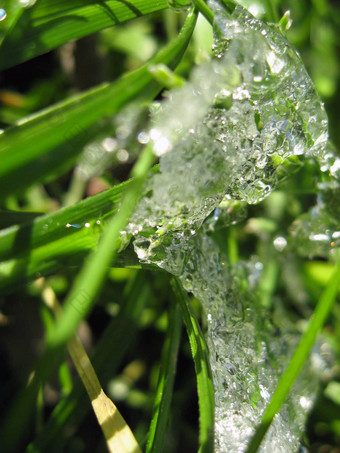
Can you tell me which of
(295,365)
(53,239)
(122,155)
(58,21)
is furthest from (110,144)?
(295,365)

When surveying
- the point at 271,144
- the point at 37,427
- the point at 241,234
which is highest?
the point at 271,144

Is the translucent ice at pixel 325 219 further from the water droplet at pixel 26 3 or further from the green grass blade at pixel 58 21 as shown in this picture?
the water droplet at pixel 26 3

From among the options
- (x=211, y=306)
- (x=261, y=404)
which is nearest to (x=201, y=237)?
(x=211, y=306)

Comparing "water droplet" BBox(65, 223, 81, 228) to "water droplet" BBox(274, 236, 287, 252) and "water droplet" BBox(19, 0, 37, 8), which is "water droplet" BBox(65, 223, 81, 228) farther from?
"water droplet" BBox(274, 236, 287, 252)

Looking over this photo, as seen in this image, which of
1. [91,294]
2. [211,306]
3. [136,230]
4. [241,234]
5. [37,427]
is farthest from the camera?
[241,234]

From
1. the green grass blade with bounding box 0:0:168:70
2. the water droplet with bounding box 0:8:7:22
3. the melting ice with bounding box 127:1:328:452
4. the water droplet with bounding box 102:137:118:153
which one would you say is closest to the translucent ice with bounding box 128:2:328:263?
the melting ice with bounding box 127:1:328:452

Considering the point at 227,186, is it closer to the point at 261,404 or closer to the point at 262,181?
the point at 262,181

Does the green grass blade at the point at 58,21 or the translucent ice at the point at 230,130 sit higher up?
the green grass blade at the point at 58,21

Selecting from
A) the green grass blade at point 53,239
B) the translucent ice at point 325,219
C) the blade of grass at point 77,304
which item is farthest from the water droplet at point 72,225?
the translucent ice at point 325,219
